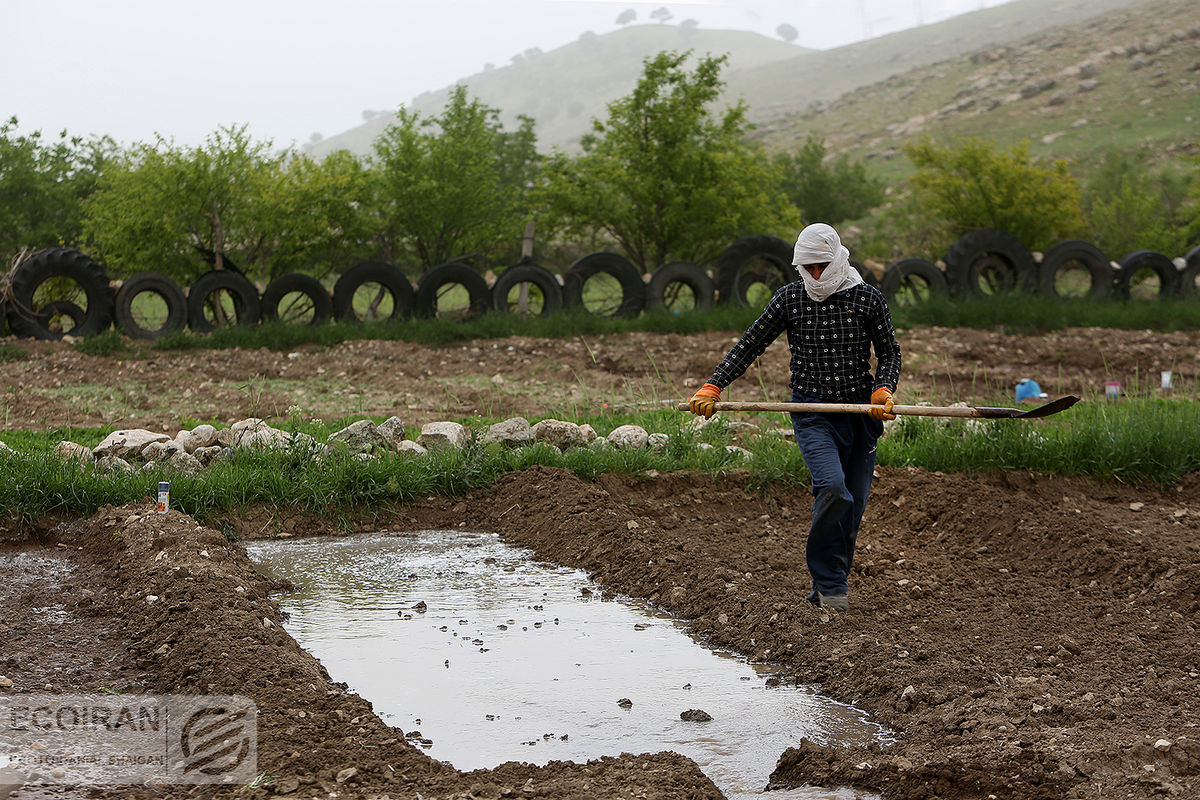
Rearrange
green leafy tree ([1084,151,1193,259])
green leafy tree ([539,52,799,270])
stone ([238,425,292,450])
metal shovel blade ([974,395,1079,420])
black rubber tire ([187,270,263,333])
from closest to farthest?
1. metal shovel blade ([974,395,1079,420])
2. stone ([238,425,292,450])
3. black rubber tire ([187,270,263,333])
4. green leafy tree ([539,52,799,270])
5. green leafy tree ([1084,151,1193,259])

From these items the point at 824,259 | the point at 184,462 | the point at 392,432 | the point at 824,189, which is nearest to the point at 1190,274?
the point at 392,432

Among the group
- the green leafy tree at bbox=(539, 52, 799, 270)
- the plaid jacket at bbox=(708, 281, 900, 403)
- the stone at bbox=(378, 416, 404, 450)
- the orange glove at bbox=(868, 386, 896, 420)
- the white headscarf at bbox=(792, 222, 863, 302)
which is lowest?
the stone at bbox=(378, 416, 404, 450)

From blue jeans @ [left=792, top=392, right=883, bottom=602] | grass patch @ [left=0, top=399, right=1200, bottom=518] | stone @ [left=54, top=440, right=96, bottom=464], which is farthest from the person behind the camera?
stone @ [left=54, top=440, right=96, bottom=464]

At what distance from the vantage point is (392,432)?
9.62 meters

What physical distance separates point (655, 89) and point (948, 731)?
2001cm

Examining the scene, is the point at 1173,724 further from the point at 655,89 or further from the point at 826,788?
the point at 655,89

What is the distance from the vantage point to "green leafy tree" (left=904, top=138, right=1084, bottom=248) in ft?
78.7

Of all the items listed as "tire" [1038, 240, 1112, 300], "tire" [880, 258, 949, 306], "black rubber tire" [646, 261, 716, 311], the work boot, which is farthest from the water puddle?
"tire" [1038, 240, 1112, 300]

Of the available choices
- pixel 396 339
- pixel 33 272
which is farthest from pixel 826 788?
pixel 33 272

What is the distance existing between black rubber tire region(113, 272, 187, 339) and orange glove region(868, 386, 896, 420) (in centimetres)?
1401

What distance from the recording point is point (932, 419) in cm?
977

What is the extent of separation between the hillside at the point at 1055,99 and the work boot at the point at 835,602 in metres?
45.7

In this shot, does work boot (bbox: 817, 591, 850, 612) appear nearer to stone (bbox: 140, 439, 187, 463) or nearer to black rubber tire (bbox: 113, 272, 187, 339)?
stone (bbox: 140, 439, 187, 463)

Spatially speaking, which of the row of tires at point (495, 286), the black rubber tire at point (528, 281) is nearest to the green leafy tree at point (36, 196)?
the row of tires at point (495, 286)
